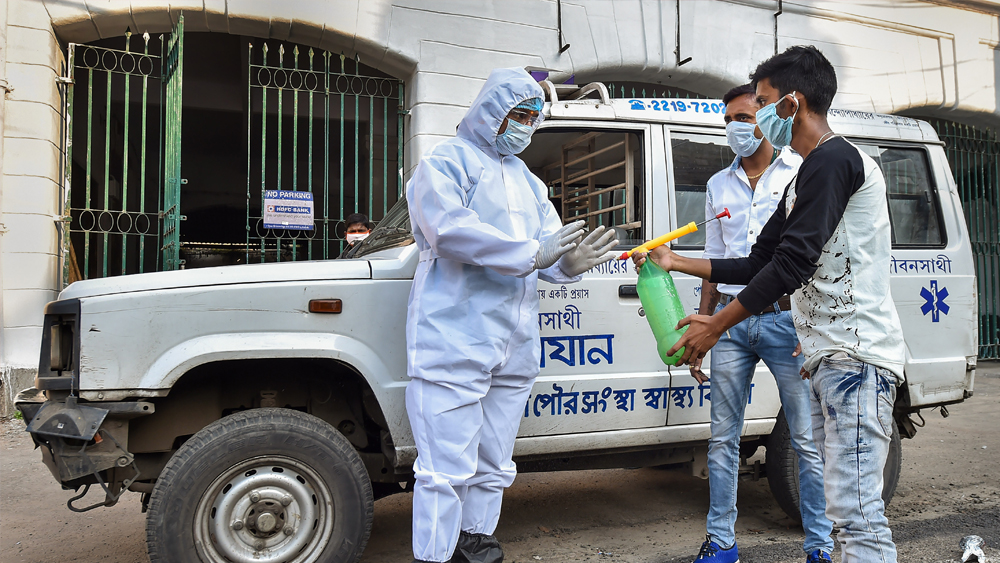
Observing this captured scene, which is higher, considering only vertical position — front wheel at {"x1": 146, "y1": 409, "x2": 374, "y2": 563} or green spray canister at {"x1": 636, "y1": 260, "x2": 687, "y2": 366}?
green spray canister at {"x1": 636, "y1": 260, "x2": 687, "y2": 366}

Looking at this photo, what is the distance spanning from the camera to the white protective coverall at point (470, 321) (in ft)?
7.96

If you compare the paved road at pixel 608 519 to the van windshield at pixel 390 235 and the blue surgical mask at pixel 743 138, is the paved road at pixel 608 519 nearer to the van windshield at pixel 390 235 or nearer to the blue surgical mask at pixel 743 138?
the van windshield at pixel 390 235

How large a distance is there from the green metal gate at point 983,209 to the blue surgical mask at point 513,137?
9430mm

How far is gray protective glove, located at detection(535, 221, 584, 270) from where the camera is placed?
236cm

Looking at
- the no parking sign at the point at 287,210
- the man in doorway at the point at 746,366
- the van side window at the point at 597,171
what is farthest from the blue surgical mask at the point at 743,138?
the no parking sign at the point at 287,210

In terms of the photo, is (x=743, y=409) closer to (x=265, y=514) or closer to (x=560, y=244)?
(x=560, y=244)

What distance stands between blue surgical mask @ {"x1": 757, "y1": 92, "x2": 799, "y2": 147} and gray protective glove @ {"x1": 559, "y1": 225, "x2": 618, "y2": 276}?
2.02ft

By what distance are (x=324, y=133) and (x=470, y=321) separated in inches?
241

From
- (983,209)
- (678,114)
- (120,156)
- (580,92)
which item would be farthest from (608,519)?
(120,156)

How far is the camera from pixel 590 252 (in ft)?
7.98

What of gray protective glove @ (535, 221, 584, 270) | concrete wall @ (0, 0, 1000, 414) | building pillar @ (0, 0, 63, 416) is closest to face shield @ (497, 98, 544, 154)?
gray protective glove @ (535, 221, 584, 270)

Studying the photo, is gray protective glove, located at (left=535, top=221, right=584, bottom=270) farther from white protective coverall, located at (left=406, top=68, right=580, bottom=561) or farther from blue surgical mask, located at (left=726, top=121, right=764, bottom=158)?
blue surgical mask, located at (left=726, top=121, right=764, bottom=158)

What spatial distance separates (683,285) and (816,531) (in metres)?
1.19

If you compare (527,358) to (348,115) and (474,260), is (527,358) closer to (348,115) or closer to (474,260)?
(474,260)
